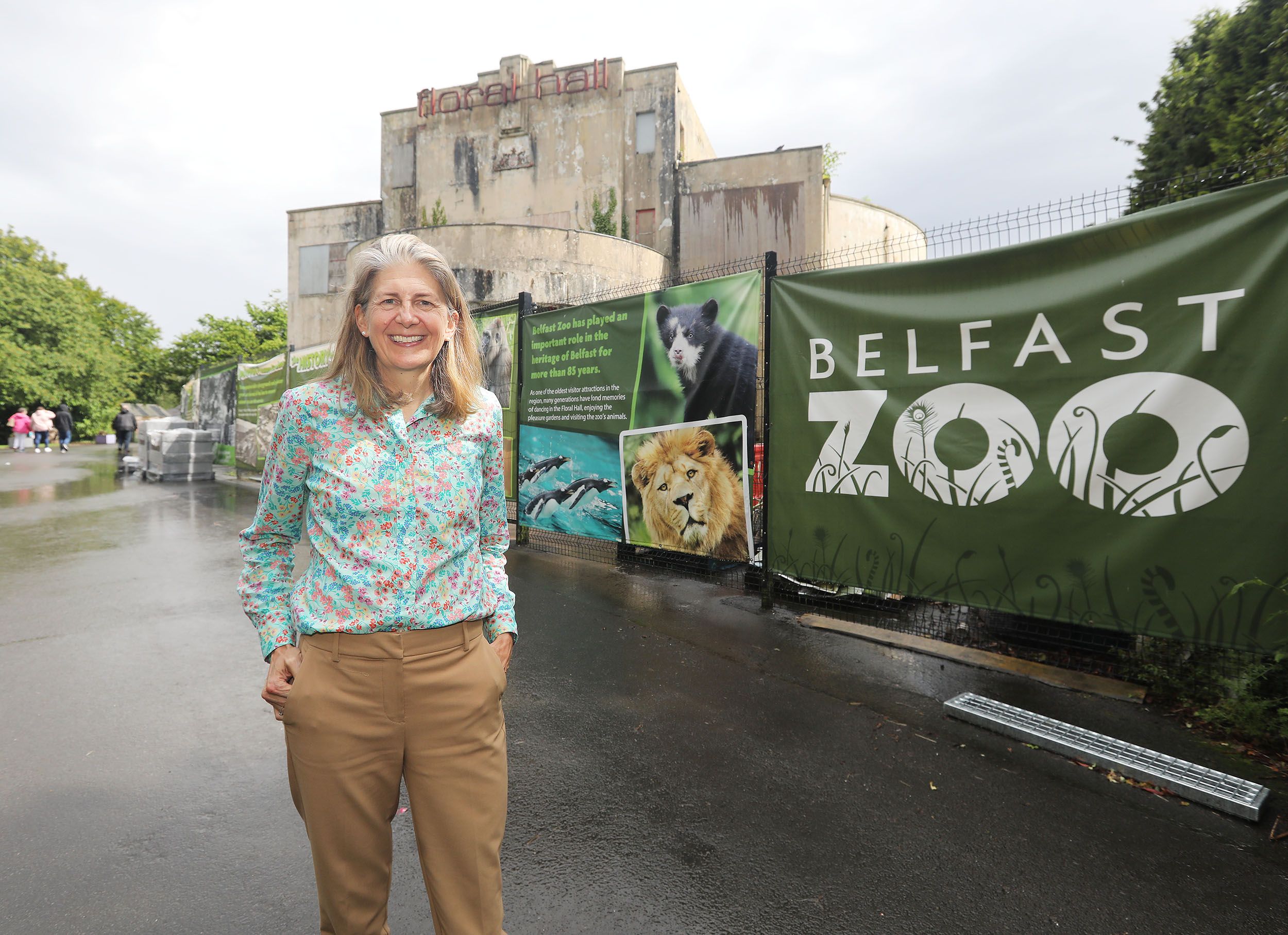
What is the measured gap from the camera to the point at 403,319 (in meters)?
1.76

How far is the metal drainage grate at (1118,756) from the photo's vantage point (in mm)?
2896

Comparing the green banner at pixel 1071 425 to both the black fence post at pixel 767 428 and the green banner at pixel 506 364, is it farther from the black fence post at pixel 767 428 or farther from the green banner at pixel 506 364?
the green banner at pixel 506 364

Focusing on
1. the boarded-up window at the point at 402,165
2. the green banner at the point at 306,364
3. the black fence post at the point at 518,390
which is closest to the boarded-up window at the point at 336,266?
the boarded-up window at the point at 402,165

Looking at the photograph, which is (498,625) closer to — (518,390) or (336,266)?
(518,390)

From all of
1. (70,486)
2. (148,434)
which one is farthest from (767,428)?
(148,434)

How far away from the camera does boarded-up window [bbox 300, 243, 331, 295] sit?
106 feet

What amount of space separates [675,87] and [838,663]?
29136 millimetres

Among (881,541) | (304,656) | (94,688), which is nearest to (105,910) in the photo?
(304,656)

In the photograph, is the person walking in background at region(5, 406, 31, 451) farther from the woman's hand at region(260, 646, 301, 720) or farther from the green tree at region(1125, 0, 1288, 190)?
the green tree at region(1125, 0, 1288, 190)

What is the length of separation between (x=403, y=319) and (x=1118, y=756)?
362 centimetres

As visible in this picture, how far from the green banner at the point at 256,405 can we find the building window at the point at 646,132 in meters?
17.7

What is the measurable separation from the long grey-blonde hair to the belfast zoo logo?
3.67 meters

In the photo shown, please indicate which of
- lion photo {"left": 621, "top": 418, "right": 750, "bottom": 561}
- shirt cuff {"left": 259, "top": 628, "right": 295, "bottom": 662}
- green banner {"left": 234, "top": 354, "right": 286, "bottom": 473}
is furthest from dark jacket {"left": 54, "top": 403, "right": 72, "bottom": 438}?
shirt cuff {"left": 259, "top": 628, "right": 295, "bottom": 662}

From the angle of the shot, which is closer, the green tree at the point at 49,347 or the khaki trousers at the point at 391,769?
the khaki trousers at the point at 391,769
